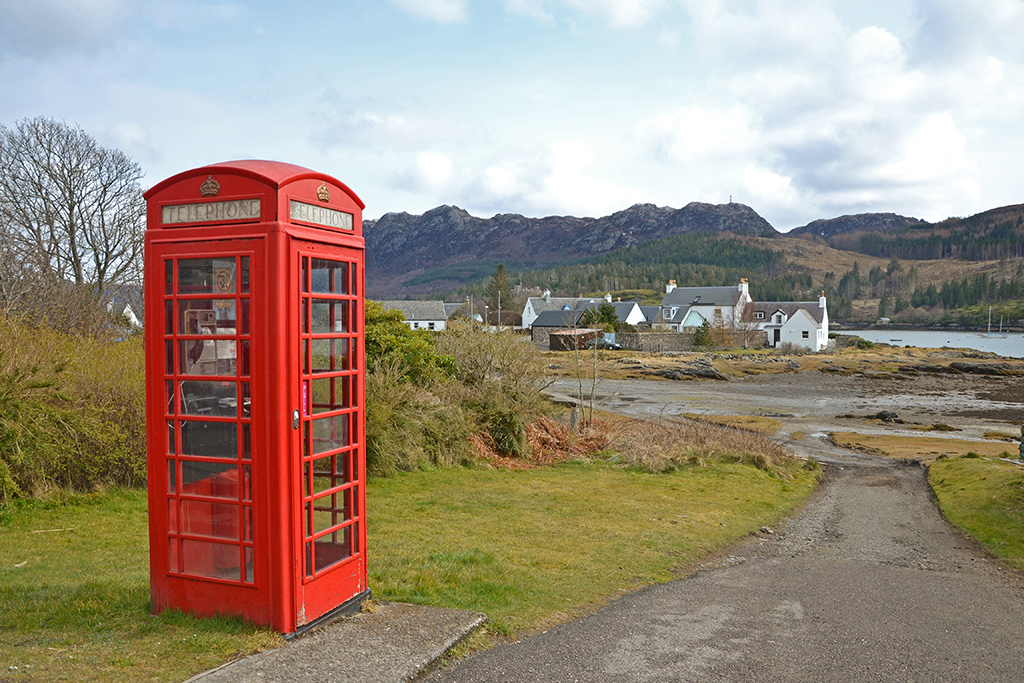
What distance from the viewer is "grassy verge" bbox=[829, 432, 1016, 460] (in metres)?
23.5

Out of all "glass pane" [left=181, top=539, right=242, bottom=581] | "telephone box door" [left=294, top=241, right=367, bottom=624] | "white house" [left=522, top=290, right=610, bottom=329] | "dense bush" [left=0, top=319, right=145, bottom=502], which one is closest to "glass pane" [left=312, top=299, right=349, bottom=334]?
"telephone box door" [left=294, top=241, right=367, bottom=624]

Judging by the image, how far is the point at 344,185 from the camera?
543 centimetres

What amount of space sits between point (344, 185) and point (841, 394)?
46.8 m

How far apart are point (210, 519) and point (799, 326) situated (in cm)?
9293

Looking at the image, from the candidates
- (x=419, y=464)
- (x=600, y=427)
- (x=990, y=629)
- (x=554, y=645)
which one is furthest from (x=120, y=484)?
(x=600, y=427)

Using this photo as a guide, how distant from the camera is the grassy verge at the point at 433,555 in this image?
15.8ft

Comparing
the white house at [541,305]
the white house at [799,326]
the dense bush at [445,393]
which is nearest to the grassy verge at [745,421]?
the dense bush at [445,393]

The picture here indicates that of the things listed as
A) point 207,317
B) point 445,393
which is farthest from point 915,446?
point 207,317

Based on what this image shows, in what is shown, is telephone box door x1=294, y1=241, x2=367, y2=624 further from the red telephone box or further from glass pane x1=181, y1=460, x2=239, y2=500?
glass pane x1=181, y1=460, x2=239, y2=500

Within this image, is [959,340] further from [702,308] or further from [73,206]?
[73,206]

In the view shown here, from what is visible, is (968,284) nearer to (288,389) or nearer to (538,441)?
(538,441)

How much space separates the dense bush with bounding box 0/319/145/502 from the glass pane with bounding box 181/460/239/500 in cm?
632

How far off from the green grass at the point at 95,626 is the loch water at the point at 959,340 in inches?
3953

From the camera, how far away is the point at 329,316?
5242 mm
